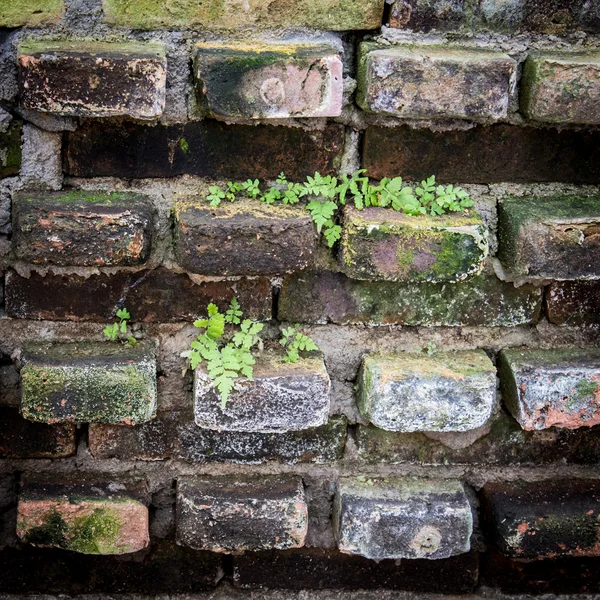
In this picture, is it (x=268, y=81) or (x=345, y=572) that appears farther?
(x=345, y=572)

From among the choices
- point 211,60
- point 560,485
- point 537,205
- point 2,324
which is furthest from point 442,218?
point 2,324

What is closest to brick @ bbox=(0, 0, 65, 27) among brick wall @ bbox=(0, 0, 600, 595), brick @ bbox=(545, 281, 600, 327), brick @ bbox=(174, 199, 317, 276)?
brick wall @ bbox=(0, 0, 600, 595)

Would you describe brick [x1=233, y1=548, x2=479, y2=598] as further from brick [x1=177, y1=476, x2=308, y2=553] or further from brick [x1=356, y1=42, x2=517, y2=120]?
brick [x1=356, y1=42, x2=517, y2=120]

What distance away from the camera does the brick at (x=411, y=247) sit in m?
1.09

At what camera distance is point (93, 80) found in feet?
3.33

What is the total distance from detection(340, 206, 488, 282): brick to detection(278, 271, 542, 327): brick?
80 mm

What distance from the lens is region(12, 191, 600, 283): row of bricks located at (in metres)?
1.07

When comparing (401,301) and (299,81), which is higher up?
(299,81)

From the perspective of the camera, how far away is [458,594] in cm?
140

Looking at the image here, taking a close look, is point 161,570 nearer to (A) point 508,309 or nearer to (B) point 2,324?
(B) point 2,324

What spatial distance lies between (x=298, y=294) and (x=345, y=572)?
0.54 m

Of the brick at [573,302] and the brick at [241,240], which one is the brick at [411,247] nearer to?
the brick at [241,240]

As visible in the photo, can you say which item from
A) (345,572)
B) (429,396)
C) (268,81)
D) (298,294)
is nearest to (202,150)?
(268,81)

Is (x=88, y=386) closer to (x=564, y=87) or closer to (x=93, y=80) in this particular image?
(x=93, y=80)
